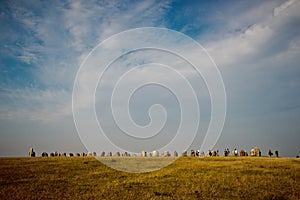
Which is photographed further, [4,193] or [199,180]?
[199,180]

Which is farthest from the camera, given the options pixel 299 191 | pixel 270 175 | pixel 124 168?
pixel 124 168

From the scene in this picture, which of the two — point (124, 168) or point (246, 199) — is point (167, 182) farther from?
point (124, 168)

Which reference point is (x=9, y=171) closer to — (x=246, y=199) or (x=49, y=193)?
(x=49, y=193)

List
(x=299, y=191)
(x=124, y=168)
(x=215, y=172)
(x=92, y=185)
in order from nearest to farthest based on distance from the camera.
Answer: (x=299, y=191)
(x=92, y=185)
(x=215, y=172)
(x=124, y=168)

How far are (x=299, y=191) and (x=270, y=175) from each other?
6.96 meters

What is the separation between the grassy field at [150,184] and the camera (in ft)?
64.2

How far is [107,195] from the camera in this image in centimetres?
1944

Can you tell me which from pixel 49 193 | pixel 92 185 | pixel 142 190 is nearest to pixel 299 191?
pixel 142 190

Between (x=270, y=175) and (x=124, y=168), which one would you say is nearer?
(x=270, y=175)

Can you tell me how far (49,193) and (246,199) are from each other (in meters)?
13.7

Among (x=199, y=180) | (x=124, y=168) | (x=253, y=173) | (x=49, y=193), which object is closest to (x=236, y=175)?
(x=253, y=173)

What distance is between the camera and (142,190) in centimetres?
2127

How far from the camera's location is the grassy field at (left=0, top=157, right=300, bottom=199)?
19578mm

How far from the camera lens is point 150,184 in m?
23.8
